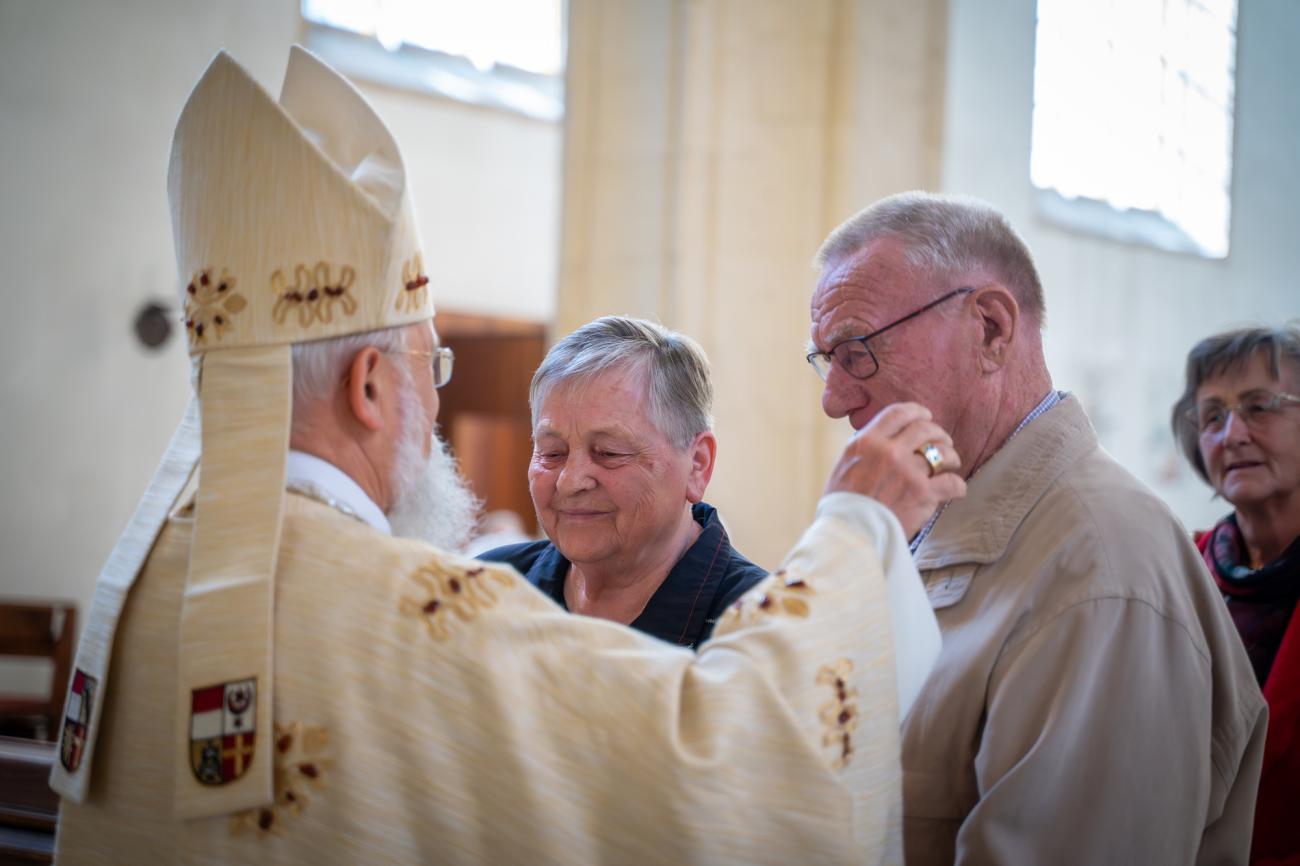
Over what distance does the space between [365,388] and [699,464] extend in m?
1.12

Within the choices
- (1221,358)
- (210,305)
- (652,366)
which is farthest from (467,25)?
(210,305)

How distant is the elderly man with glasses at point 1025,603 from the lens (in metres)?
1.86

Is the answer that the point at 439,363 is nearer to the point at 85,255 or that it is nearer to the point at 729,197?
the point at 729,197

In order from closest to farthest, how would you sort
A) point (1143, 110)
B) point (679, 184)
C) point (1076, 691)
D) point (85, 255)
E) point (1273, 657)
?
1. point (1076, 691)
2. point (1273, 657)
3. point (679, 184)
4. point (85, 255)
5. point (1143, 110)

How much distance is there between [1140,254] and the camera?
10688 millimetres

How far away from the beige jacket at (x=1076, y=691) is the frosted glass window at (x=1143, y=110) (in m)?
8.38

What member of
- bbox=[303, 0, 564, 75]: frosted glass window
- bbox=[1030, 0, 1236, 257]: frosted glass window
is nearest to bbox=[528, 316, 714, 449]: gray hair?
bbox=[1030, 0, 1236, 257]: frosted glass window

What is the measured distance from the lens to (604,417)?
258 centimetres

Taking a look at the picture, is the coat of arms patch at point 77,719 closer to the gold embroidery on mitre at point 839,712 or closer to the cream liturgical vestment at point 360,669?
the cream liturgical vestment at point 360,669

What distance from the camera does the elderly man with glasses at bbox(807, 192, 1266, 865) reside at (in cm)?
186

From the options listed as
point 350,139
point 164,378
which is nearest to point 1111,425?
point 164,378

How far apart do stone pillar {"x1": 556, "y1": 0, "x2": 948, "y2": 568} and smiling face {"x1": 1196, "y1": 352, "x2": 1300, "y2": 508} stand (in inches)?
90.7

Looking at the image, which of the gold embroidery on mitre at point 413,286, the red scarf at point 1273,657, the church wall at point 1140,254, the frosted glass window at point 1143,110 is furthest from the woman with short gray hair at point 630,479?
the frosted glass window at point 1143,110

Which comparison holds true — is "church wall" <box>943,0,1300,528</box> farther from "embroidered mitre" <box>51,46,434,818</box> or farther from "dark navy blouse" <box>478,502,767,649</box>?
"embroidered mitre" <box>51,46,434,818</box>
